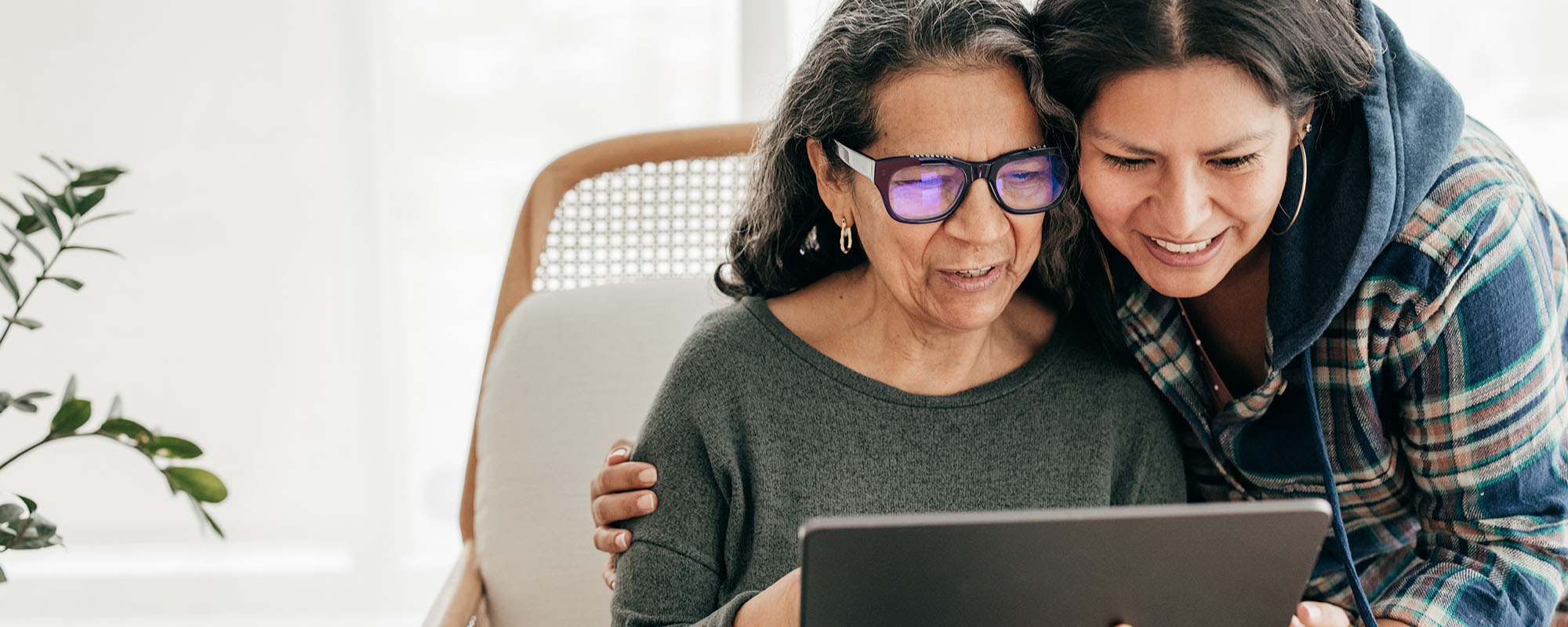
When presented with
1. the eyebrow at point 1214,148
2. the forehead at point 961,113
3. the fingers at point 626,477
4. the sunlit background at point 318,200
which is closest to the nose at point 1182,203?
the eyebrow at point 1214,148

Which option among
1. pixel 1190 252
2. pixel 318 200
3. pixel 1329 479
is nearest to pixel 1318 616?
pixel 1329 479

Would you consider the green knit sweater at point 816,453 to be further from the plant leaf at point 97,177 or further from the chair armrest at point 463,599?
the plant leaf at point 97,177

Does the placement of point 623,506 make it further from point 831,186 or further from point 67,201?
point 67,201

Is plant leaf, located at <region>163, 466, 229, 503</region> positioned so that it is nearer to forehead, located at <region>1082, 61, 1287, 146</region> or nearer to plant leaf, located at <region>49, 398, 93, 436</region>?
plant leaf, located at <region>49, 398, 93, 436</region>

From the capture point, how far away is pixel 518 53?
97.5 inches

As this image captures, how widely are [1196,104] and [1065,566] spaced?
1.53 feet

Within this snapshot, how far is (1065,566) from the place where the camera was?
89cm

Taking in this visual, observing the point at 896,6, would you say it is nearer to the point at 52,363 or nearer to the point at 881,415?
the point at 881,415

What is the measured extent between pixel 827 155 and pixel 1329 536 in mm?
771

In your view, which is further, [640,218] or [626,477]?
[640,218]

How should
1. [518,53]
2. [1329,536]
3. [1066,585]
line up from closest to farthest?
[1066,585]
[1329,536]
[518,53]

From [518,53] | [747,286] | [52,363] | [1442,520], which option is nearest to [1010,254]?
[747,286]

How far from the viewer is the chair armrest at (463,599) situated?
1.49 meters

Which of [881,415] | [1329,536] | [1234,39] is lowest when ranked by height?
[1329,536]
